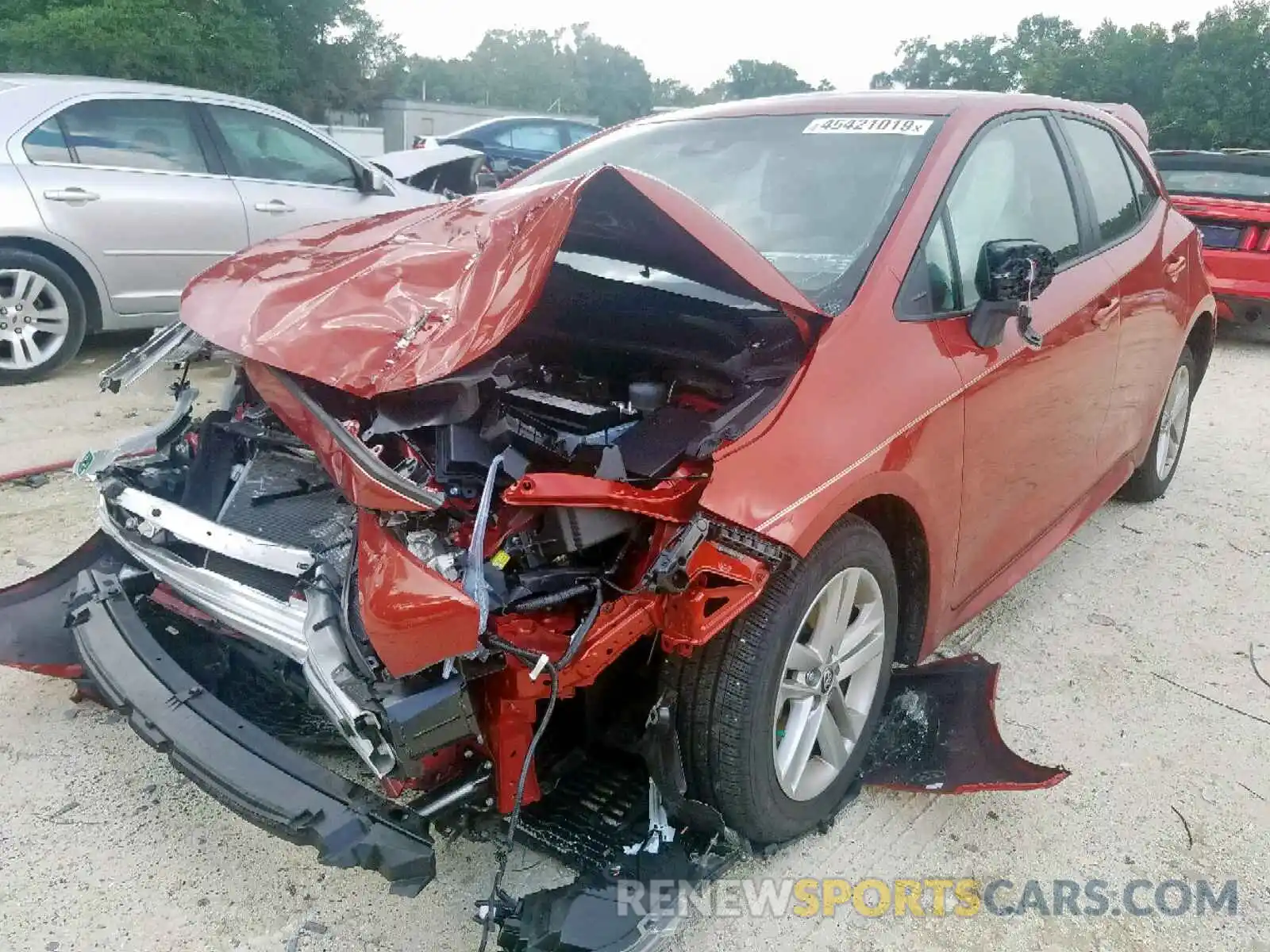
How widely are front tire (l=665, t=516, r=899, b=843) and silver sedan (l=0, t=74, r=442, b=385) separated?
12.8ft

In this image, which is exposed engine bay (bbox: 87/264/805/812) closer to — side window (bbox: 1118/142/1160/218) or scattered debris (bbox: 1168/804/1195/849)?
scattered debris (bbox: 1168/804/1195/849)

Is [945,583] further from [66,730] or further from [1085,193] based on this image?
[66,730]

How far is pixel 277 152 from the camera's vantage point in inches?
258

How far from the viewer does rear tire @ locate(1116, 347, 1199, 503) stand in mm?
→ 4344

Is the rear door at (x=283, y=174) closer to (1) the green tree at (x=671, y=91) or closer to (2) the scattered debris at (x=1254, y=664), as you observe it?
(2) the scattered debris at (x=1254, y=664)

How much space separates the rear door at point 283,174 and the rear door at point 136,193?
0.13m

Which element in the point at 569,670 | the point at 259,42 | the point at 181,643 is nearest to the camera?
the point at 569,670

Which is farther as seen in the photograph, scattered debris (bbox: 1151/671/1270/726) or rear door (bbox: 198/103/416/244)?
rear door (bbox: 198/103/416/244)

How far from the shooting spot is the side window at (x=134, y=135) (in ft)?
18.8

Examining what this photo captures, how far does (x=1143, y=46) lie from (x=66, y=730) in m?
42.0

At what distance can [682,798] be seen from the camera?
208cm

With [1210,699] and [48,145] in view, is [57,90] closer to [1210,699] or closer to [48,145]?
[48,145]

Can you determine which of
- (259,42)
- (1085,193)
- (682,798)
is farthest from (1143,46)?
(682,798)

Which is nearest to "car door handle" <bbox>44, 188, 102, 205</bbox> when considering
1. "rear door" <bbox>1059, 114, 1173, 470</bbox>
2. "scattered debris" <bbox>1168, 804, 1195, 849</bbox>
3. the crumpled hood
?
the crumpled hood
